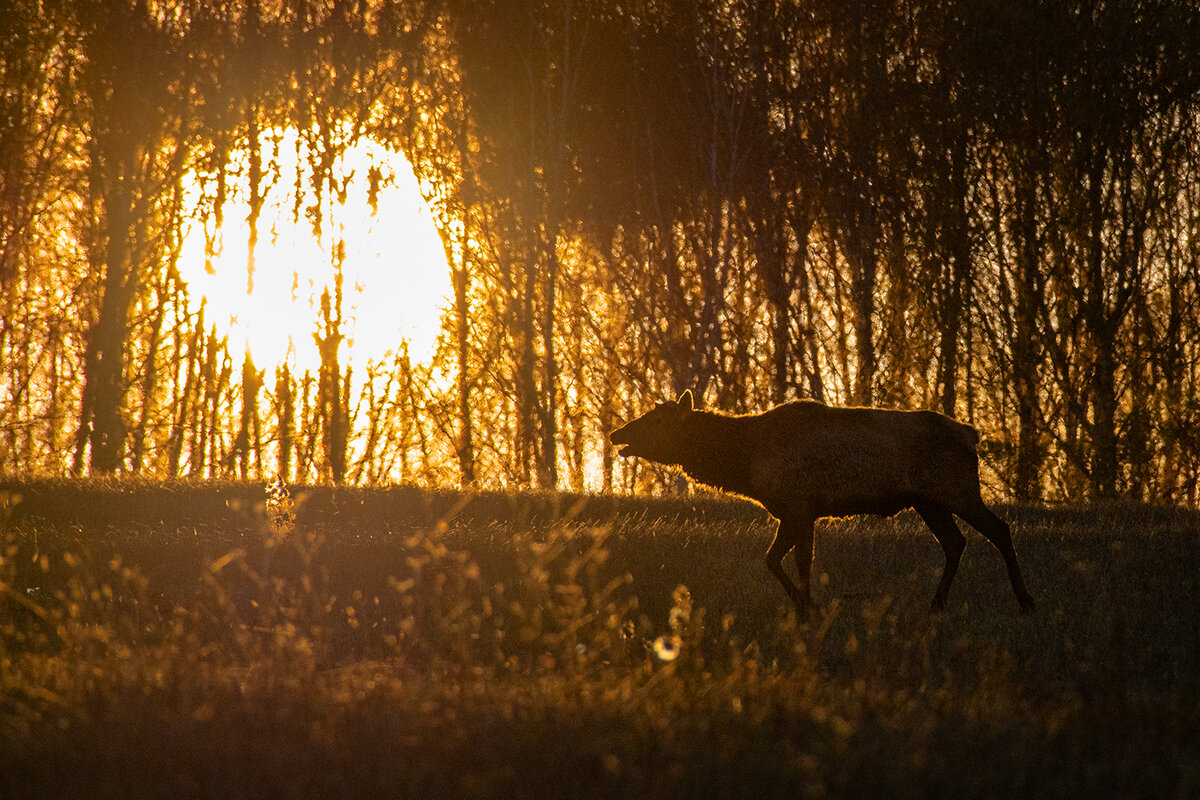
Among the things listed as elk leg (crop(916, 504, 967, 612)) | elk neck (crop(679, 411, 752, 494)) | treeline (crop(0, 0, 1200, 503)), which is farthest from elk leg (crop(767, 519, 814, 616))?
treeline (crop(0, 0, 1200, 503))

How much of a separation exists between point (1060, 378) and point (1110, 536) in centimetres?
887

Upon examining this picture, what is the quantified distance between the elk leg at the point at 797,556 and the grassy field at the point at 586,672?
294 millimetres

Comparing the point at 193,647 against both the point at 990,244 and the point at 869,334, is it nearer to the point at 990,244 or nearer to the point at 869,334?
the point at 869,334

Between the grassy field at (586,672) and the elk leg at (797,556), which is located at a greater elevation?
Answer: the elk leg at (797,556)

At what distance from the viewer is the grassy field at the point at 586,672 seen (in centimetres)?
424

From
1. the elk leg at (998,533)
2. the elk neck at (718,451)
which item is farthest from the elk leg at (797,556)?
the elk leg at (998,533)

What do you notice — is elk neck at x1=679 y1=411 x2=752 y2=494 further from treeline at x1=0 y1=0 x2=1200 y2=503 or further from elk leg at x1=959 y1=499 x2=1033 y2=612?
treeline at x1=0 y1=0 x2=1200 y2=503

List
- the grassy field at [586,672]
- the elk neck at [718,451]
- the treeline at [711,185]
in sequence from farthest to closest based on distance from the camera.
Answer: the treeline at [711,185] → the elk neck at [718,451] → the grassy field at [586,672]

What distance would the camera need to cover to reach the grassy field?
4.24 m

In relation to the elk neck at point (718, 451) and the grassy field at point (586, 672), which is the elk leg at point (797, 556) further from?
the elk neck at point (718, 451)

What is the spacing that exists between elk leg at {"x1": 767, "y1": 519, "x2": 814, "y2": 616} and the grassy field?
11.6 inches

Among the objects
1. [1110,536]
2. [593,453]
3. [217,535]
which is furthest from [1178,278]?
[217,535]

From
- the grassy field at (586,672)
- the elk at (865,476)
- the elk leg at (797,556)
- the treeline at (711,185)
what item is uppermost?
the treeline at (711,185)

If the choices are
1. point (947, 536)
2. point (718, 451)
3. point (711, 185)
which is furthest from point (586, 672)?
point (711, 185)
